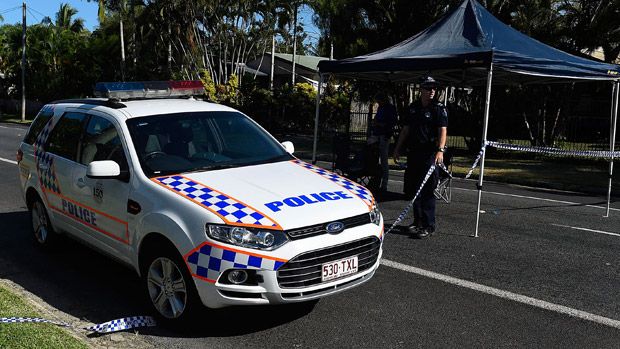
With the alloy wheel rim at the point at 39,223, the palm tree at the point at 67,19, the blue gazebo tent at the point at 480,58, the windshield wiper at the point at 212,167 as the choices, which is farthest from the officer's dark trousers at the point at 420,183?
the palm tree at the point at 67,19

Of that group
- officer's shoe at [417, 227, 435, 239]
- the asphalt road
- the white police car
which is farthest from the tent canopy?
the white police car

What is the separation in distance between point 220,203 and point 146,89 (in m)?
2.45

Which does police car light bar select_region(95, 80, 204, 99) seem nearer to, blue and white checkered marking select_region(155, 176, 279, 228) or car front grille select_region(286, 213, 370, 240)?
blue and white checkered marking select_region(155, 176, 279, 228)

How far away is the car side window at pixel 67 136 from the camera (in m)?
5.62

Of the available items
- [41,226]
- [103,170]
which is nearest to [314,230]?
[103,170]

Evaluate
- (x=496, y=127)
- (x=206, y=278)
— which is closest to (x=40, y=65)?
(x=496, y=127)

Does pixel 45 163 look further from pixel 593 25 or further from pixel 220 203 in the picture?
pixel 593 25

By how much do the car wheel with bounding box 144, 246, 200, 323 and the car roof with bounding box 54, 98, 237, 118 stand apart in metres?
1.49

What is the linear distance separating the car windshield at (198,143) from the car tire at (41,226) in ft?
6.15

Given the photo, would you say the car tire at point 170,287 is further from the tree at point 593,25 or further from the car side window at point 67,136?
the tree at point 593,25

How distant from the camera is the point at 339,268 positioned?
4.18 meters

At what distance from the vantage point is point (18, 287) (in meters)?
5.28

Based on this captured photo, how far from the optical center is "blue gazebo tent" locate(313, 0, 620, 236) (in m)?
8.26

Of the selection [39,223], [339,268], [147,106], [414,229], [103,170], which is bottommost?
[414,229]
